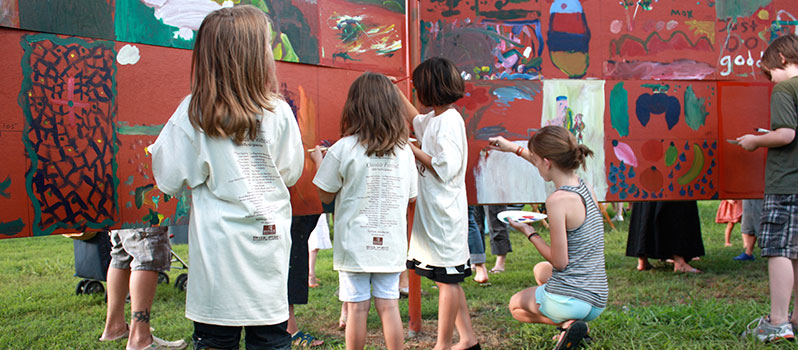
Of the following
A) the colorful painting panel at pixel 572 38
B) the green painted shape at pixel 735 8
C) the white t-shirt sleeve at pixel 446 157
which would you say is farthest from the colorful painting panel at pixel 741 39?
the white t-shirt sleeve at pixel 446 157

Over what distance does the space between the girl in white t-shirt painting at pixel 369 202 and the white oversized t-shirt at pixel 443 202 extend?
284mm

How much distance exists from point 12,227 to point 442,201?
1.88 meters

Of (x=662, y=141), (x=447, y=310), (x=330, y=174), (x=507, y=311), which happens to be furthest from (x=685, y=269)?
(x=330, y=174)

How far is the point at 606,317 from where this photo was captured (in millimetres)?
3842

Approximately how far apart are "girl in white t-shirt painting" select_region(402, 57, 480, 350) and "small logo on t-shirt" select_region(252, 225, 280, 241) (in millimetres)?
1105

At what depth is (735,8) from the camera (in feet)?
13.4

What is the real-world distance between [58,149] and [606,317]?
3.07 m

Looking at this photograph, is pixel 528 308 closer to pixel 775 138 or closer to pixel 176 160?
pixel 775 138

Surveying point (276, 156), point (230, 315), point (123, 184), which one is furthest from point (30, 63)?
point (230, 315)

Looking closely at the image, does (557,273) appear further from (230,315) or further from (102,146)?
(102,146)

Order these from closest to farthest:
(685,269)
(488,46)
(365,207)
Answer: (365,207) < (488,46) < (685,269)

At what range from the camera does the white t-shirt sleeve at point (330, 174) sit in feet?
9.48

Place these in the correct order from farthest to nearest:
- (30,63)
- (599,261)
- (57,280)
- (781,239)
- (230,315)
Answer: (57,280) < (781,239) < (599,261) < (30,63) < (230,315)

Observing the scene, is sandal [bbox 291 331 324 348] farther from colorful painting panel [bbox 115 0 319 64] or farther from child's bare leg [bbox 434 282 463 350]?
colorful painting panel [bbox 115 0 319 64]
